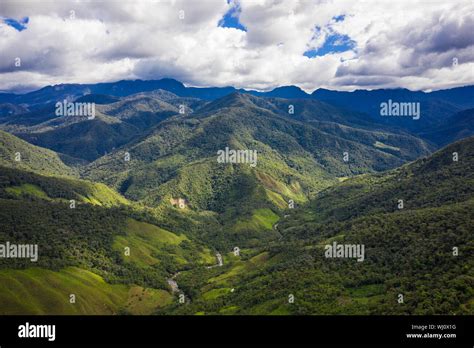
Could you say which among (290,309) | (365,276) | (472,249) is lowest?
(290,309)
